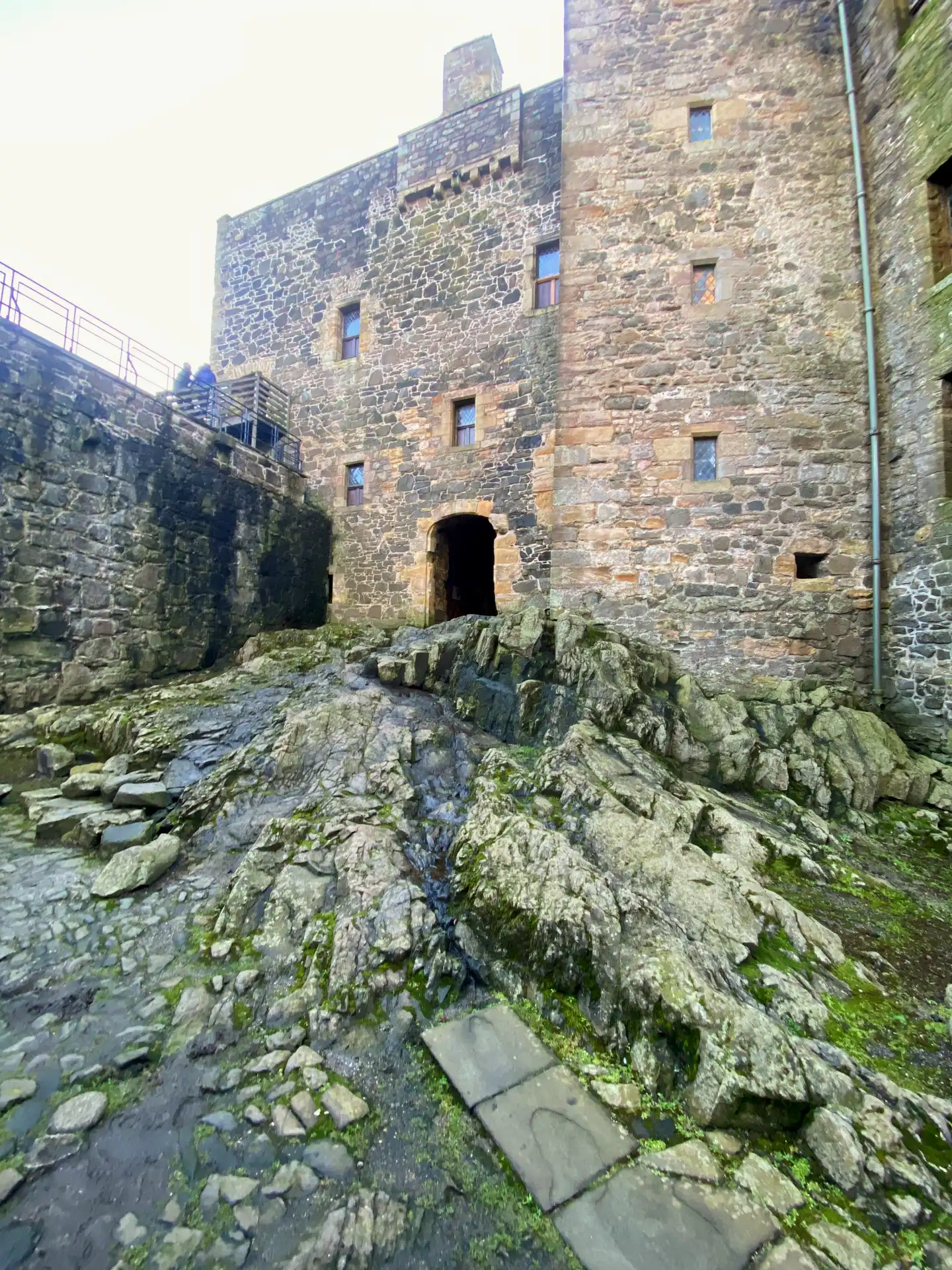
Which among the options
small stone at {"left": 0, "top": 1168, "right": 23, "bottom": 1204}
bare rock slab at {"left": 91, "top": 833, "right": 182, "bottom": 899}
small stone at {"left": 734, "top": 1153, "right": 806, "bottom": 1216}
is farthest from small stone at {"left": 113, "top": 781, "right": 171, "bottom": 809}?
small stone at {"left": 734, "top": 1153, "right": 806, "bottom": 1216}

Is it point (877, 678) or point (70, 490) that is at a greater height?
point (70, 490)

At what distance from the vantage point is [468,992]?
3.43 m

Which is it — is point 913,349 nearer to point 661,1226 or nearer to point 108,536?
point 661,1226

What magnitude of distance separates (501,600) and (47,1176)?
10.1 m

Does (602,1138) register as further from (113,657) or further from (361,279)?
(361,279)

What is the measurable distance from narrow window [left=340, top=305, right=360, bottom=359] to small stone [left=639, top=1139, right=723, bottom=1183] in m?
15.5

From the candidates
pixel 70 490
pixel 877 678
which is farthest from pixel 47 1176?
pixel 877 678

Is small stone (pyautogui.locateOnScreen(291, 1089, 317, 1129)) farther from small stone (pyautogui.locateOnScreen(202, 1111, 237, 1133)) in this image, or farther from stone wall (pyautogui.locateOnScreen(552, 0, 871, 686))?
stone wall (pyautogui.locateOnScreen(552, 0, 871, 686))


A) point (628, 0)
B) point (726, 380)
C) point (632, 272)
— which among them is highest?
point (628, 0)

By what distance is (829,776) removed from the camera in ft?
20.9

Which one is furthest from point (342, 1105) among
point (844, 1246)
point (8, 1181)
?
point (844, 1246)

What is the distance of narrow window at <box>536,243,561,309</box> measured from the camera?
40.4 ft

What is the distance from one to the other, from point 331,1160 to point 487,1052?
0.85m

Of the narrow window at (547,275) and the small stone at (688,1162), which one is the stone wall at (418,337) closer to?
the narrow window at (547,275)
